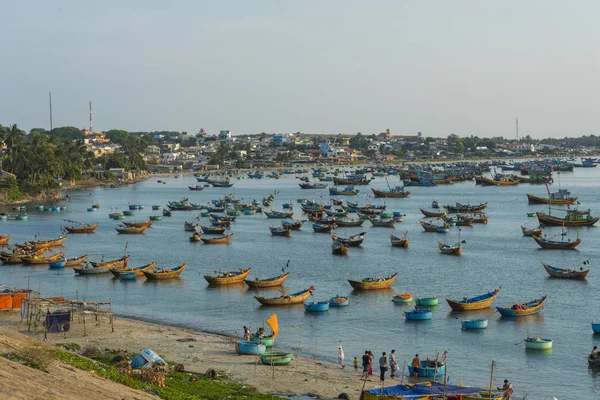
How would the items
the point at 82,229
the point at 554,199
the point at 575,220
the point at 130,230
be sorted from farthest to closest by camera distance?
the point at 554,199 → the point at 575,220 → the point at 130,230 → the point at 82,229

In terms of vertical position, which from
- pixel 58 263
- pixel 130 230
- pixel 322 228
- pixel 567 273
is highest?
pixel 58 263

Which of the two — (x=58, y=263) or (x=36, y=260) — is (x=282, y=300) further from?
(x=36, y=260)

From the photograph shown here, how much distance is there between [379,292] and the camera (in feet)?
137

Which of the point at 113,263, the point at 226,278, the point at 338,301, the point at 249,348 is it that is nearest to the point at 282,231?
the point at 113,263

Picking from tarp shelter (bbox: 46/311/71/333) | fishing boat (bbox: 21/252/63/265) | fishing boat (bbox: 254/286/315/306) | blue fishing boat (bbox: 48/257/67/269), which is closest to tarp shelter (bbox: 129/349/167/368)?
tarp shelter (bbox: 46/311/71/333)

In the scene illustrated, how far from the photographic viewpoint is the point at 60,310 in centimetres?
3300

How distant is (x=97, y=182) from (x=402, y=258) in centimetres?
8754

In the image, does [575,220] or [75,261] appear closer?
[75,261]

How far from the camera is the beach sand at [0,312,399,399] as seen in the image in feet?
80.6

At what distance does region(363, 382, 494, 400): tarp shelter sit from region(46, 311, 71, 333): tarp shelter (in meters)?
14.0

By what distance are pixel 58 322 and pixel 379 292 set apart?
56.4ft

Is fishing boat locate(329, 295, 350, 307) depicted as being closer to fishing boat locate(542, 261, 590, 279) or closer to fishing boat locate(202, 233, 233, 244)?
fishing boat locate(542, 261, 590, 279)

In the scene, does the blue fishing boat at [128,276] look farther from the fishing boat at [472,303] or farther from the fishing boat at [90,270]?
the fishing boat at [472,303]

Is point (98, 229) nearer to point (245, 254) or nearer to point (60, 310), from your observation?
point (245, 254)
